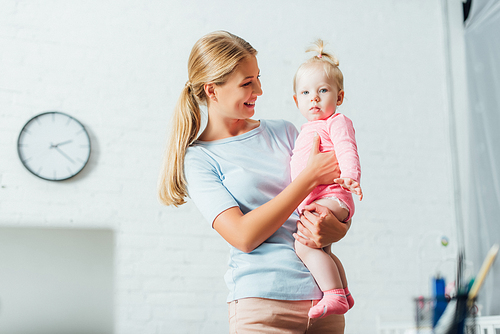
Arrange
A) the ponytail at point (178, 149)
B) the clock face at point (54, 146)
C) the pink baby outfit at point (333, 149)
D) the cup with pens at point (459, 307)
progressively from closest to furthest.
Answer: the cup with pens at point (459, 307) < the pink baby outfit at point (333, 149) < the ponytail at point (178, 149) < the clock face at point (54, 146)

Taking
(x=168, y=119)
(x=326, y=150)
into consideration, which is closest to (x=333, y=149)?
(x=326, y=150)

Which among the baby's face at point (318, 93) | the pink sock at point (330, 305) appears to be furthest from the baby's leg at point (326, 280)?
the baby's face at point (318, 93)

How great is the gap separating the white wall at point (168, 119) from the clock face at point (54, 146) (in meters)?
0.06

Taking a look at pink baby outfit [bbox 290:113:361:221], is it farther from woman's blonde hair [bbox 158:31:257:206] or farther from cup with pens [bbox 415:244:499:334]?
cup with pens [bbox 415:244:499:334]

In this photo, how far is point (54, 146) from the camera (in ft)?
8.89

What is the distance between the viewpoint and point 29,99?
274cm

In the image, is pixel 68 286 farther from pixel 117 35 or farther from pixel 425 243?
pixel 425 243

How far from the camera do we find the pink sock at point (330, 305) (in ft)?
3.46

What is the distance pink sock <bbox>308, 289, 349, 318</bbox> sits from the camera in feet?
3.46

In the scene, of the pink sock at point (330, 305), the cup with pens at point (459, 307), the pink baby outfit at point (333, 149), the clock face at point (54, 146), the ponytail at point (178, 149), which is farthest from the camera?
the clock face at point (54, 146)

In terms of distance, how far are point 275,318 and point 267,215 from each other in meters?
0.25

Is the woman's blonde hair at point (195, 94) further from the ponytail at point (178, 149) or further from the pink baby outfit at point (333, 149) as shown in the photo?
the pink baby outfit at point (333, 149)

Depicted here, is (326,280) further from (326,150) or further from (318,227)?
(326,150)

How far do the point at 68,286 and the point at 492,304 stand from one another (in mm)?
2743
